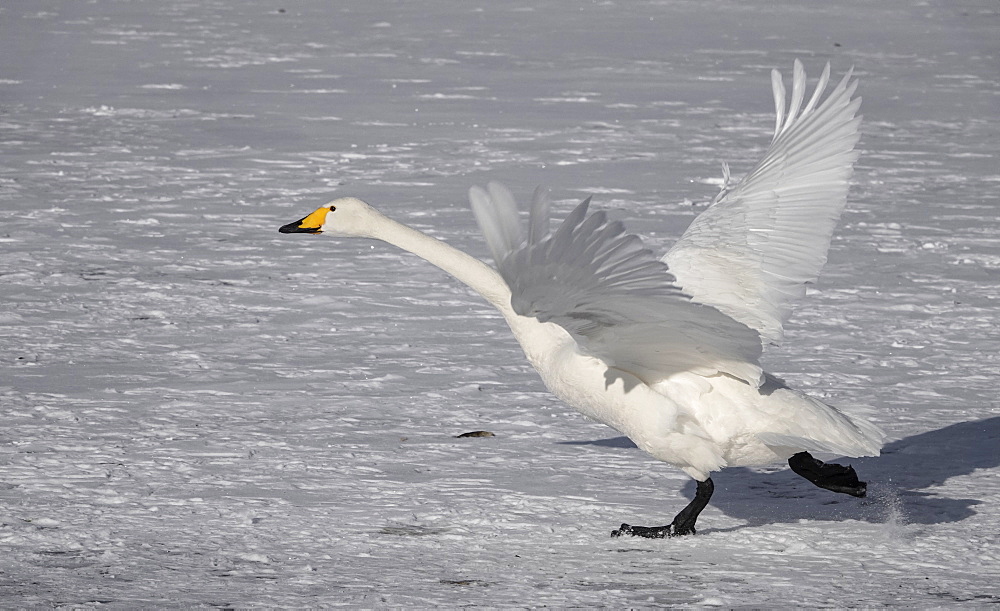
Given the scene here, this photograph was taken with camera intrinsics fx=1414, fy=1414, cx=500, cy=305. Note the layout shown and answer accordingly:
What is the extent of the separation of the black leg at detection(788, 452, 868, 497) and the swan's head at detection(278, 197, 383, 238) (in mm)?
1510

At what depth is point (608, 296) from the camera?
3.54 meters

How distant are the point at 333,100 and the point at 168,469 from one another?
8.52m

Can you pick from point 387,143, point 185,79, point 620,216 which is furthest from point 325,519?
point 185,79

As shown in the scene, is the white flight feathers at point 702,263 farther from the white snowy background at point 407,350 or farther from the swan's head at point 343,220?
the swan's head at point 343,220

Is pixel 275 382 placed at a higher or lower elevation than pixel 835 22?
lower

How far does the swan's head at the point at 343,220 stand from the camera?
452 cm

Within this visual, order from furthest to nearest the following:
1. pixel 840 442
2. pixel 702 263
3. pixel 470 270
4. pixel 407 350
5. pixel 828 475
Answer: pixel 407 350 < pixel 702 263 < pixel 828 475 < pixel 470 270 < pixel 840 442

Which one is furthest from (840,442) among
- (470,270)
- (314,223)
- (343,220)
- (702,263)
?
(314,223)

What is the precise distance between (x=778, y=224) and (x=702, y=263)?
0.34m

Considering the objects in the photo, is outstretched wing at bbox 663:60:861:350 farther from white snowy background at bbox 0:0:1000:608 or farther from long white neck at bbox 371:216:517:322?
long white neck at bbox 371:216:517:322

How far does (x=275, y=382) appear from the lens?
18.3 ft

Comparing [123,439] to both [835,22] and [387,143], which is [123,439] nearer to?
[387,143]

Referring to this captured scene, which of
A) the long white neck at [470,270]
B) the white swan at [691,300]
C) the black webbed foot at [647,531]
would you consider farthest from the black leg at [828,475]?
the long white neck at [470,270]

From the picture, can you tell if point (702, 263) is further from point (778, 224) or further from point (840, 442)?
point (840, 442)
